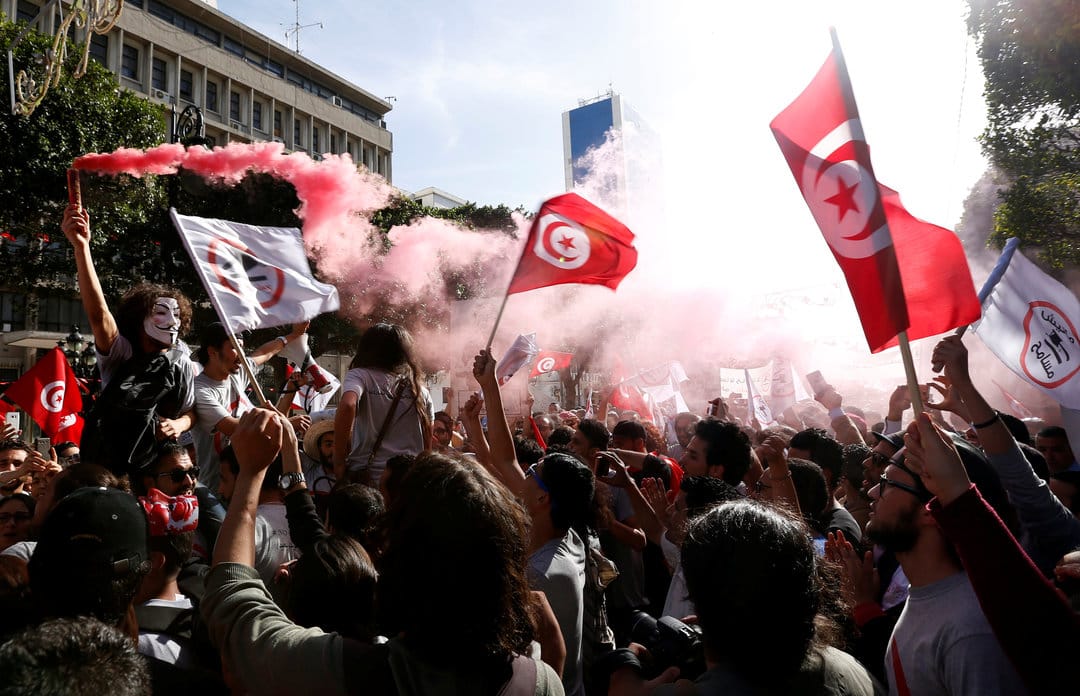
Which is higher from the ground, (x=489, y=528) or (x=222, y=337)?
(x=222, y=337)

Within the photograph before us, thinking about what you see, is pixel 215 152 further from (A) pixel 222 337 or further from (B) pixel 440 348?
(B) pixel 440 348

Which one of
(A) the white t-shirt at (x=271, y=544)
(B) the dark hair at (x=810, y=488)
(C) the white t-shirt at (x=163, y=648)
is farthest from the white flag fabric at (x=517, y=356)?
(C) the white t-shirt at (x=163, y=648)

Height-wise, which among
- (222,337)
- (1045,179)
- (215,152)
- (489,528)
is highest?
(1045,179)

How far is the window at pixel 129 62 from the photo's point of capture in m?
33.7

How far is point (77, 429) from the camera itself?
8078 mm

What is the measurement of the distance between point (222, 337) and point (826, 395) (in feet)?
23.4

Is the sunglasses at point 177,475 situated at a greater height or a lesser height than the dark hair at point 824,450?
greater

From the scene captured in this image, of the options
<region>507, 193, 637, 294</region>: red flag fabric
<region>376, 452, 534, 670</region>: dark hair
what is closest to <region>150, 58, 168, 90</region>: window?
<region>507, 193, 637, 294</region>: red flag fabric

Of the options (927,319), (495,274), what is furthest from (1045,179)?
(927,319)

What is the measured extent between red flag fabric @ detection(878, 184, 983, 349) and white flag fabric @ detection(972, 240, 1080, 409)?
102 cm

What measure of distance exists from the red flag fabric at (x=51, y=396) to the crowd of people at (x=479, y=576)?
4722mm

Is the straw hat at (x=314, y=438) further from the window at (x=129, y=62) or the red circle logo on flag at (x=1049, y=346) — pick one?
the window at (x=129, y=62)

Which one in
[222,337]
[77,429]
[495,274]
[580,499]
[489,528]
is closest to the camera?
[489,528]

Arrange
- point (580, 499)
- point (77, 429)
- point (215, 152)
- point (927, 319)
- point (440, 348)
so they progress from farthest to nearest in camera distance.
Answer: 1. point (440, 348)
2. point (77, 429)
3. point (215, 152)
4. point (927, 319)
5. point (580, 499)
